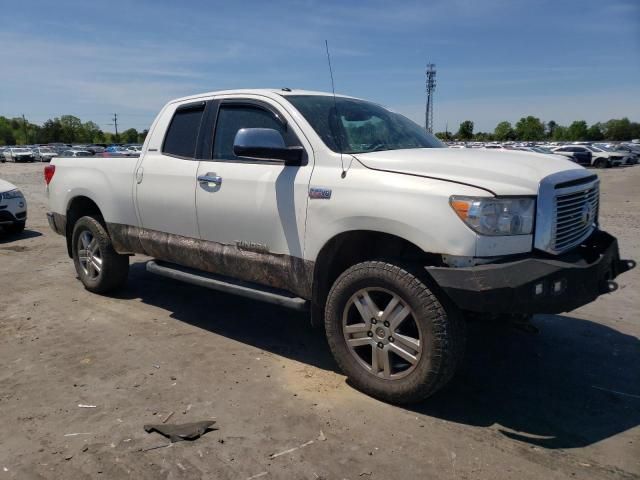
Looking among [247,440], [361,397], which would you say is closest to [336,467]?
[247,440]

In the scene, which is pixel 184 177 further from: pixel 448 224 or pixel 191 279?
pixel 448 224

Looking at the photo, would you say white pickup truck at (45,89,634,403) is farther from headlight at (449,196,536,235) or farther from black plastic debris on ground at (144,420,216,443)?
black plastic debris on ground at (144,420,216,443)

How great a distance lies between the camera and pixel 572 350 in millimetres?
4430

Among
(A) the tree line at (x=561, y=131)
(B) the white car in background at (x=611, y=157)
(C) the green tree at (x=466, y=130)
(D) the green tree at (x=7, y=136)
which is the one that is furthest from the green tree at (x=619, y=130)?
(D) the green tree at (x=7, y=136)

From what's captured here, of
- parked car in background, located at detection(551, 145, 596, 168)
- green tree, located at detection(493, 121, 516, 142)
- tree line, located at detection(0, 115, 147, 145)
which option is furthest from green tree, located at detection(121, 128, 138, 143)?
parked car in background, located at detection(551, 145, 596, 168)

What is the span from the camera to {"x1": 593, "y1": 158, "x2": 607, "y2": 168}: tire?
3781 cm

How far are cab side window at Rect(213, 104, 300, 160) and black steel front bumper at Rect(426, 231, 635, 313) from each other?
6.30 feet

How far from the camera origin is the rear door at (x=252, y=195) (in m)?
3.86

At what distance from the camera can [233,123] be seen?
4520mm

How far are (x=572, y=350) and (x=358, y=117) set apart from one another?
2598 millimetres

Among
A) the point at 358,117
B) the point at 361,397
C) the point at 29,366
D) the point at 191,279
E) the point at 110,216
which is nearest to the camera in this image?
the point at 361,397

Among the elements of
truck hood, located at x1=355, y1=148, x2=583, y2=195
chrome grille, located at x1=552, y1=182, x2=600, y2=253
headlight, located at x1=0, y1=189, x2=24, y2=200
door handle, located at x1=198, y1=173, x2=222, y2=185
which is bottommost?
headlight, located at x1=0, y1=189, x2=24, y2=200

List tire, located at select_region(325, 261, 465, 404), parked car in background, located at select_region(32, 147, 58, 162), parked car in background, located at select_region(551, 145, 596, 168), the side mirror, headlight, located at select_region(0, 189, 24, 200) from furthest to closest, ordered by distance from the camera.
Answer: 1. parked car in background, located at select_region(32, 147, 58, 162)
2. parked car in background, located at select_region(551, 145, 596, 168)
3. headlight, located at select_region(0, 189, 24, 200)
4. the side mirror
5. tire, located at select_region(325, 261, 465, 404)

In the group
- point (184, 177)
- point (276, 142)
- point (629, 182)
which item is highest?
point (276, 142)
